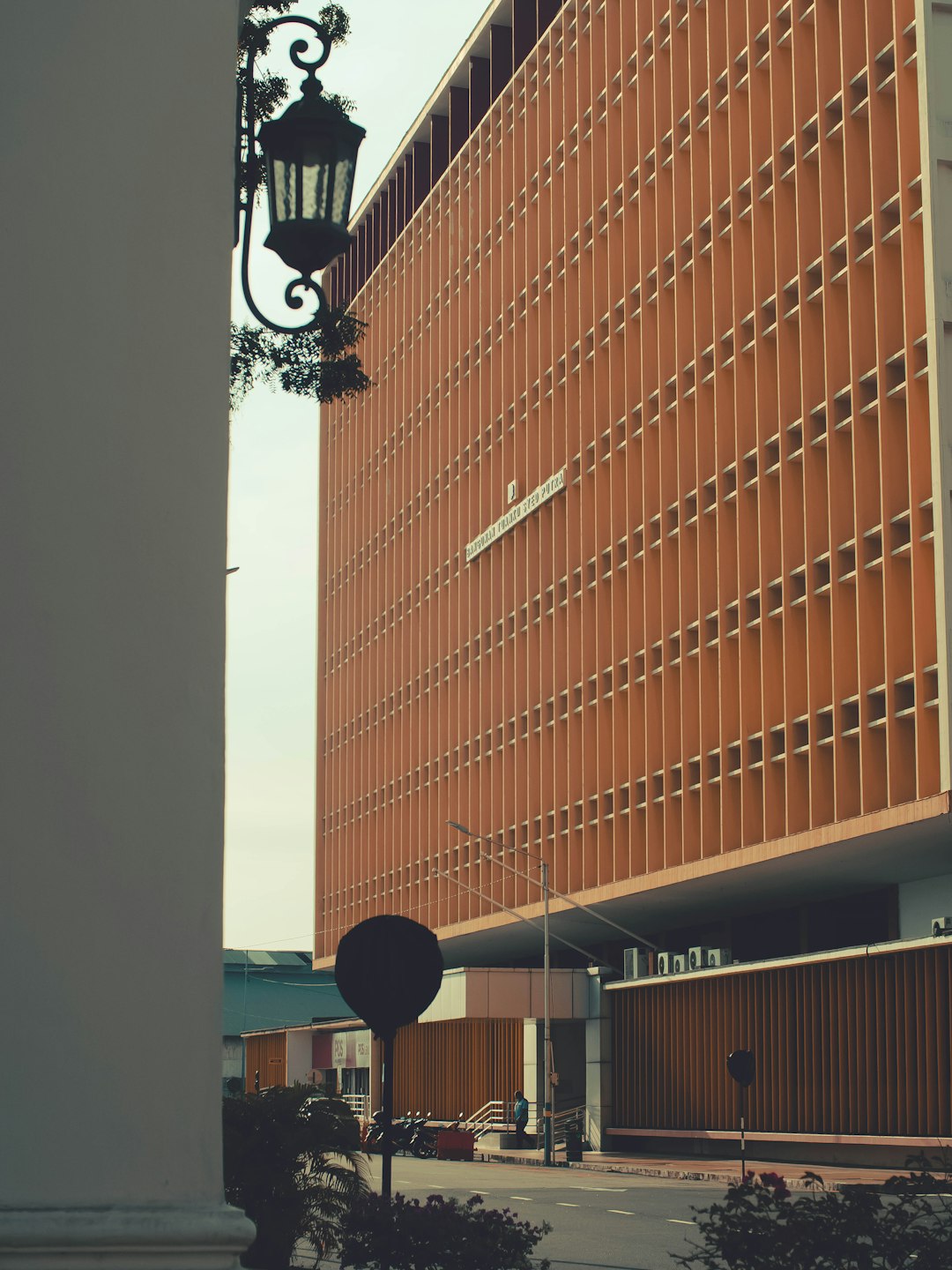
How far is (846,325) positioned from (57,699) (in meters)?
36.6

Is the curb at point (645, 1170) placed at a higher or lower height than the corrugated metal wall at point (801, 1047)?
lower

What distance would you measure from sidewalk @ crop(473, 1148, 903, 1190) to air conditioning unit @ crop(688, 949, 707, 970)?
4883 mm

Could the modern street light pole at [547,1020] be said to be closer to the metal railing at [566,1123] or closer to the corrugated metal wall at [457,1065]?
the metal railing at [566,1123]

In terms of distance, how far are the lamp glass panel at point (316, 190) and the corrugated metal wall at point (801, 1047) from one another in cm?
3072

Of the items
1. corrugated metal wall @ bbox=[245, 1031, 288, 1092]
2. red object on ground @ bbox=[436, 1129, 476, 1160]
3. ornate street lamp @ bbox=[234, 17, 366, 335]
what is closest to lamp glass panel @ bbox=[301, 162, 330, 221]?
ornate street lamp @ bbox=[234, 17, 366, 335]

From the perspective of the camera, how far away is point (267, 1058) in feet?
294

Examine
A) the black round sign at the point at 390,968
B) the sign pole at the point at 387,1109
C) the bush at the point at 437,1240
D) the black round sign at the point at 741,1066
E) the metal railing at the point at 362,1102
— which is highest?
the black round sign at the point at 390,968

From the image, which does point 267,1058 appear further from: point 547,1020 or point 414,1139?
point 547,1020

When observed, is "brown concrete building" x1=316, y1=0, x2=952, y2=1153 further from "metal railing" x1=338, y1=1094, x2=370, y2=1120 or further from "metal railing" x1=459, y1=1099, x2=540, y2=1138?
"metal railing" x1=338, y1=1094, x2=370, y2=1120

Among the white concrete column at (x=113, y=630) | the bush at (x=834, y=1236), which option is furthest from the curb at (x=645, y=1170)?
the white concrete column at (x=113, y=630)

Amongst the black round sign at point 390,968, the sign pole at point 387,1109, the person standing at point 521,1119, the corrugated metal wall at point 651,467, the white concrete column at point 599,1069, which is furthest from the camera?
the person standing at point 521,1119

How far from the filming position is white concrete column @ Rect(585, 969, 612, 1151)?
53.3m

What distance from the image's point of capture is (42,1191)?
16.7 feet

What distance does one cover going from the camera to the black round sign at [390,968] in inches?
422
